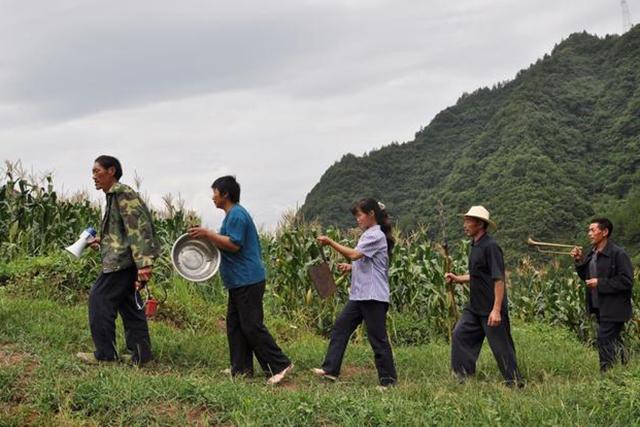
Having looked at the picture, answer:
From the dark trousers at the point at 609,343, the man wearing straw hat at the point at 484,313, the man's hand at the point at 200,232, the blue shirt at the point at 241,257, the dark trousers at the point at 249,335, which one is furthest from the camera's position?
the dark trousers at the point at 609,343

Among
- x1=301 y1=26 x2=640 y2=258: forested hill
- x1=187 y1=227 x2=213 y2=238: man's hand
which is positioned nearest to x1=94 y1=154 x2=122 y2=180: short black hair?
x1=187 y1=227 x2=213 y2=238: man's hand

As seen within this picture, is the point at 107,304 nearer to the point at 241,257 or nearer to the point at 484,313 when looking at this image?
the point at 241,257

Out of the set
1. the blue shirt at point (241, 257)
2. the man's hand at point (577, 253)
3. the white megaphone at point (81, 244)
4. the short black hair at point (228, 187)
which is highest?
the short black hair at point (228, 187)

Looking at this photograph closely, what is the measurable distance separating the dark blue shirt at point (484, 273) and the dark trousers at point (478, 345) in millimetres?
121

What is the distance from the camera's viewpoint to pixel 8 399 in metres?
5.48

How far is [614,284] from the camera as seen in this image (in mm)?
7625

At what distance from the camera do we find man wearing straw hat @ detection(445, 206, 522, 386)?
6.77m

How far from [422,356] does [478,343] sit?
201 cm

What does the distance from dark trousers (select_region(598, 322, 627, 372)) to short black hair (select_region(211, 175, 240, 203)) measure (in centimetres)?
416

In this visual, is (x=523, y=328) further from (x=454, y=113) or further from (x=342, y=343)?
(x=454, y=113)

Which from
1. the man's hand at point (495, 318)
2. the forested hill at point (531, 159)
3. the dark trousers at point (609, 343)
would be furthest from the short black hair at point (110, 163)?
the forested hill at point (531, 159)

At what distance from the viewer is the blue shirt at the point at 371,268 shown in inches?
272

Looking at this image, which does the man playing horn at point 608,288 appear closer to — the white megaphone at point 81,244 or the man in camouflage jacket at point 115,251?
the man in camouflage jacket at point 115,251

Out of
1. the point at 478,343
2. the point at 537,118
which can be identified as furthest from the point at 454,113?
the point at 478,343
